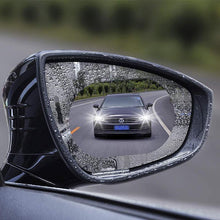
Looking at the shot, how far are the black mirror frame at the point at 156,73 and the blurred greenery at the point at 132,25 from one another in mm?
9384

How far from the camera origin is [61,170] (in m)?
0.99

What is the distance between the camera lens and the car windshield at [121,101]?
1014mm

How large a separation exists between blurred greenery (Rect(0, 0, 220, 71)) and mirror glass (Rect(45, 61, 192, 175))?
9.59 m

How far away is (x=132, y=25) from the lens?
13.0m

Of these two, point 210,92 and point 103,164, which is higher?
point 210,92

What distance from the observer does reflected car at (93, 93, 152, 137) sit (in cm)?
102

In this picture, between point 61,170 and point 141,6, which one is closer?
point 61,170

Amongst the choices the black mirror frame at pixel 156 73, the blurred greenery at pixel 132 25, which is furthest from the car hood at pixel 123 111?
the blurred greenery at pixel 132 25

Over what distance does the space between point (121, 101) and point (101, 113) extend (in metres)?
0.07

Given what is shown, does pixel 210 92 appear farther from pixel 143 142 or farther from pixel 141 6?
pixel 141 6

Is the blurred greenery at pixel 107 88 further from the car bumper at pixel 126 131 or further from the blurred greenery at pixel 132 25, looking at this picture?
the blurred greenery at pixel 132 25

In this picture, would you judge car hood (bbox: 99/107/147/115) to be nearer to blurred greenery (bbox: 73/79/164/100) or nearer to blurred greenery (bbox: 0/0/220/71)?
blurred greenery (bbox: 73/79/164/100)

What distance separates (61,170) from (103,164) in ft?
0.49

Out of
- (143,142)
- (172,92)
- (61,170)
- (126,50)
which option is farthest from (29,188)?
(126,50)
